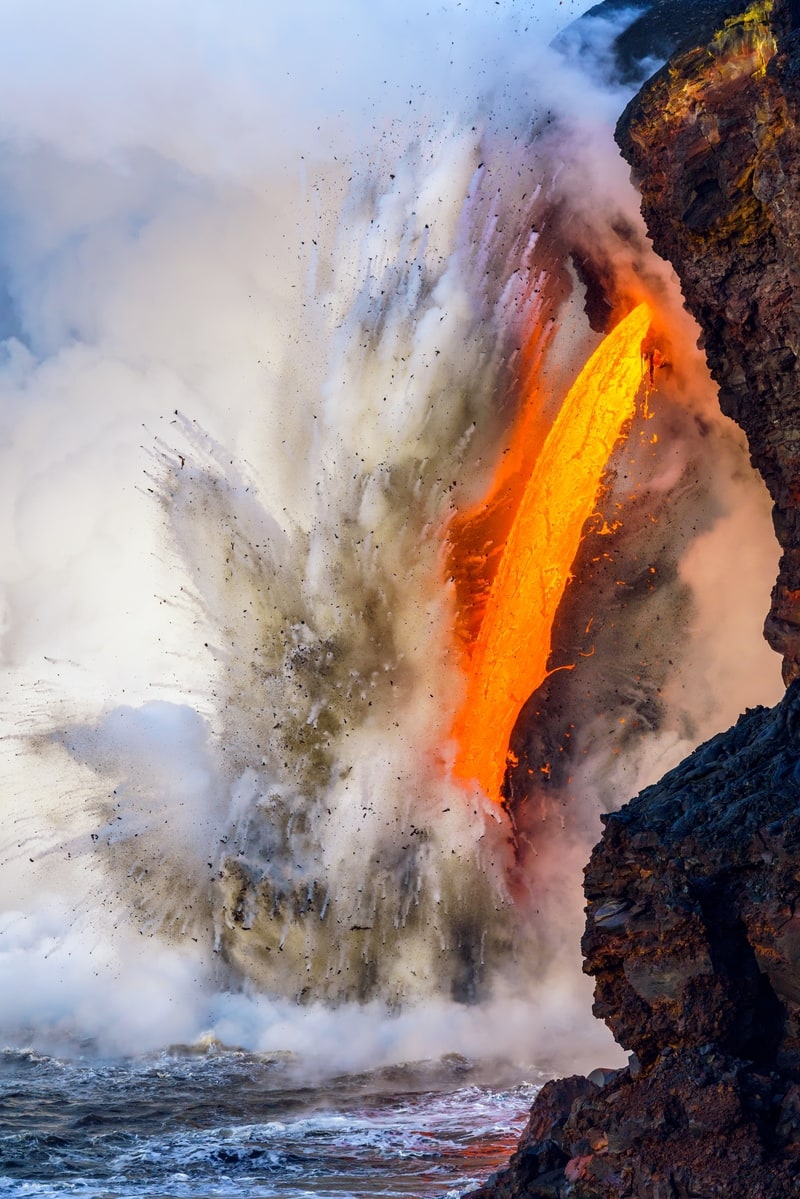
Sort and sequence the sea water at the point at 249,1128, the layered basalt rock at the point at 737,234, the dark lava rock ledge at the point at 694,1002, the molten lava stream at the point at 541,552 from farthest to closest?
the molten lava stream at the point at 541,552 → the layered basalt rock at the point at 737,234 → the sea water at the point at 249,1128 → the dark lava rock ledge at the point at 694,1002

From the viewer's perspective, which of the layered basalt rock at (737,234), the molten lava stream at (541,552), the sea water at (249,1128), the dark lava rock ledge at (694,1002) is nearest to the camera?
the dark lava rock ledge at (694,1002)

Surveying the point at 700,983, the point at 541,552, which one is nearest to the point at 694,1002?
the point at 700,983

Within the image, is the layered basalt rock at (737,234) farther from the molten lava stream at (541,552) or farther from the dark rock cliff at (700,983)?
the molten lava stream at (541,552)

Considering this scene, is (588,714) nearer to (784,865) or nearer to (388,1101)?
(388,1101)

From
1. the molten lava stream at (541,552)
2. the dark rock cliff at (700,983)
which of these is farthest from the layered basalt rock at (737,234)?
the molten lava stream at (541,552)

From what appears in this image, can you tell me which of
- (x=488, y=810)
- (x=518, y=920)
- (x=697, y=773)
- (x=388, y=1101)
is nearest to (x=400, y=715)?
(x=488, y=810)

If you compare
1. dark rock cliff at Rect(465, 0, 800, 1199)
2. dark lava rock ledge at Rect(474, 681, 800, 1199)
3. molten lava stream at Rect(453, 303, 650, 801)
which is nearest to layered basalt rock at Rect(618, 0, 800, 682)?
dark rock cliff at Rect(465, 0, 800, 1199)
